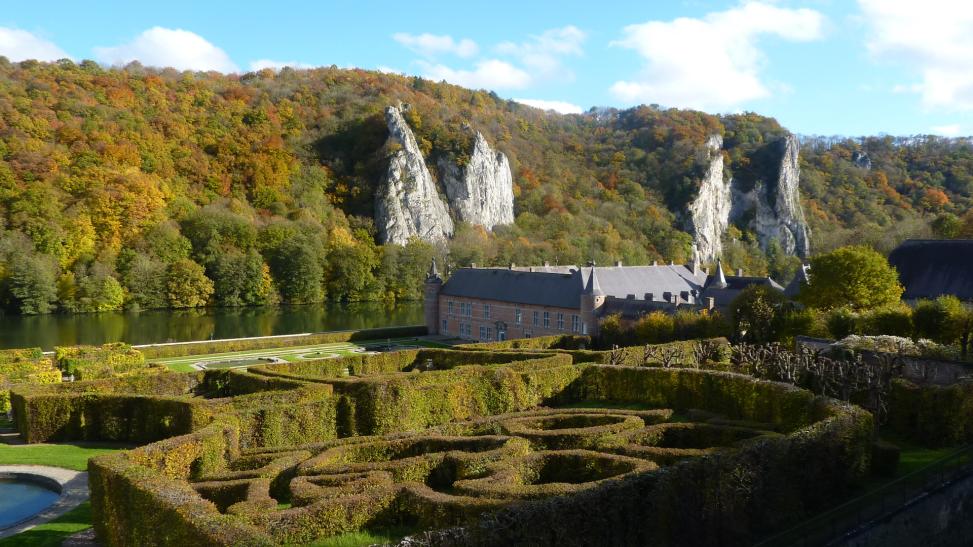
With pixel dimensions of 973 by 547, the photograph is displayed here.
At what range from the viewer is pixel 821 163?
129m

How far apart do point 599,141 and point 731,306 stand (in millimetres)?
109060

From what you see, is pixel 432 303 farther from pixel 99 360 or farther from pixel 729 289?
pixel 99 360

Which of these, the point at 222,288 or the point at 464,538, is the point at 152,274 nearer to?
the point at 222,288

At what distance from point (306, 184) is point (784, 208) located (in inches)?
3214

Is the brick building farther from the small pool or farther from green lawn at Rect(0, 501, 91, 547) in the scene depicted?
green lawn at Rect(0, 501, 91, 547)

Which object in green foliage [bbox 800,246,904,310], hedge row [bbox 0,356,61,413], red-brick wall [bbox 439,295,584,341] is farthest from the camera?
red-brick wall [bbox 439,295,584,341]

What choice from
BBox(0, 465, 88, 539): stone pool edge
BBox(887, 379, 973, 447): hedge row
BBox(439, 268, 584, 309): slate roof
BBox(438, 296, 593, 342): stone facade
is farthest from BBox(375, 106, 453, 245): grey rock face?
BBox(887, 379, 973, 447): hedge row

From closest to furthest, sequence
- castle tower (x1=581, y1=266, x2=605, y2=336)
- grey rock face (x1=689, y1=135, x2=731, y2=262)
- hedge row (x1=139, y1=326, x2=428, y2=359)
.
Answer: hedge row (x1=139, y1=326, x2=428, y2=359) → castle tower (x1=581, y1=266, x2=605, y2=336) → grey rock face (x1=689, y1=135, x2=731, y2=262)

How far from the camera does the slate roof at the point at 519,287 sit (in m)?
47.2

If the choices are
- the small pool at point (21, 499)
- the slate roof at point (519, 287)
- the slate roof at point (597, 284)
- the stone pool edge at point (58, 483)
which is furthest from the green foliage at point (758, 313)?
the small pool at point (21, 499)

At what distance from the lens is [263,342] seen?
47125 mm

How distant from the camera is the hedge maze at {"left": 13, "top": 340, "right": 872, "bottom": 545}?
11.0 meters

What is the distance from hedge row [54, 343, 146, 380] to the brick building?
24.3 metres

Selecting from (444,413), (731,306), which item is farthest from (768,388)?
(731,306)
